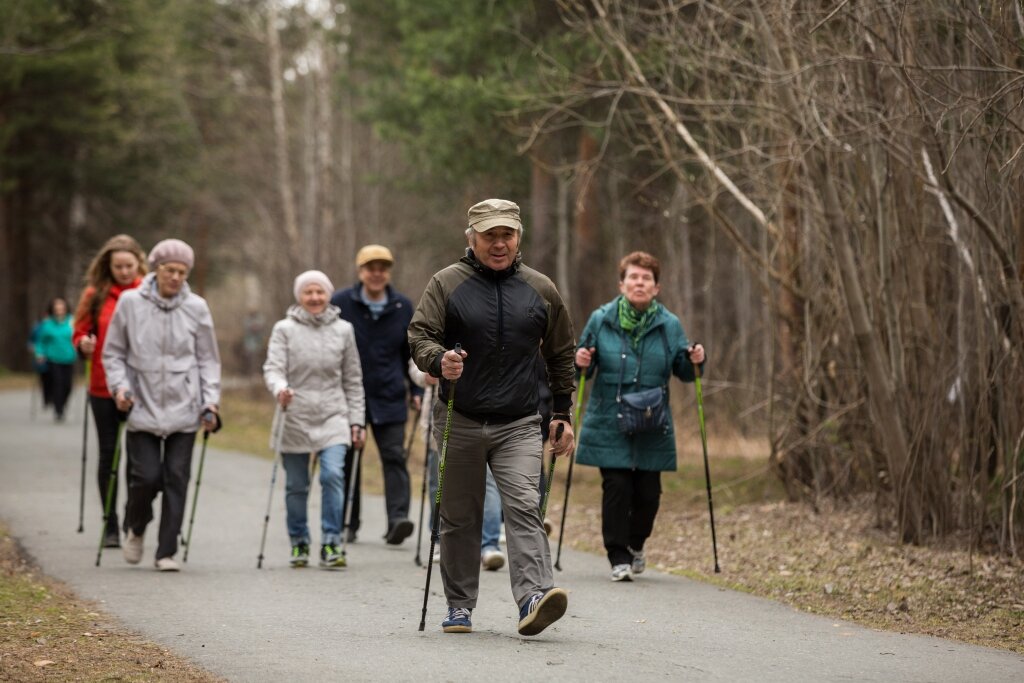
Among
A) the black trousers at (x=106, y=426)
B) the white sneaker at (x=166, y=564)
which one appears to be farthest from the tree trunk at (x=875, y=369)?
the black trousers at (x=106, y=426)

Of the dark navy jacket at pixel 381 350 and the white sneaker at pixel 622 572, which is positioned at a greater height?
the dark navy jacket at pixel 381 350

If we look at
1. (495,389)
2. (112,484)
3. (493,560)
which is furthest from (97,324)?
(495,389)

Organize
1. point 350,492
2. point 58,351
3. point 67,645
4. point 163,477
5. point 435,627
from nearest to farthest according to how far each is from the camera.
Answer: point 67,645 < point 435,627 < point 163,477 < point 350,492 < point 58,351

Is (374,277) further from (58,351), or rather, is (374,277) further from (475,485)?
(58,351)

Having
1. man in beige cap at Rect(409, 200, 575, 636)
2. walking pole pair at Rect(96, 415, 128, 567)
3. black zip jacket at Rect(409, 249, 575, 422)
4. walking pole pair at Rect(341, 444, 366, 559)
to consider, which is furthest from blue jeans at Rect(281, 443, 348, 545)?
black zip jacket at Rect(409, 249, 575, 422)

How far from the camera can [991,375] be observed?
9820mm

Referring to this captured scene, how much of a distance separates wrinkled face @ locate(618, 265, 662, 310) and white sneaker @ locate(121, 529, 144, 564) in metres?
3.76

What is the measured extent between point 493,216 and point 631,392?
278 cm

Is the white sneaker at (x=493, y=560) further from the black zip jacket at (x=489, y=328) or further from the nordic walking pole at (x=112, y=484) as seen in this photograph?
the black zip jacket at (x=489, y=328)

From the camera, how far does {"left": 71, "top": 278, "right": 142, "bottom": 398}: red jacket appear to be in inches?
426

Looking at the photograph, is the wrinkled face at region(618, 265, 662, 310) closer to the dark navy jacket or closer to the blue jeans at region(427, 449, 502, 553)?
the blue jeans at region(427, 449, 502, 553)

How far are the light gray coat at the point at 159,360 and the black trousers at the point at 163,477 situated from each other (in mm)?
117

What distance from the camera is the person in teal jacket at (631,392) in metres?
9.55

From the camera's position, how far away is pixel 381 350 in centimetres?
1120
